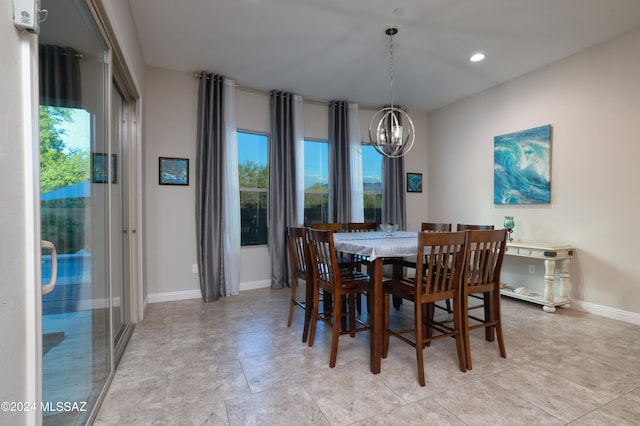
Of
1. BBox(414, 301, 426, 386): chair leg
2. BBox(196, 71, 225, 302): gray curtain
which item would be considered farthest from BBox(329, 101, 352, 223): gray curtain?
BBox(414, 301, 426, 386): chair leg

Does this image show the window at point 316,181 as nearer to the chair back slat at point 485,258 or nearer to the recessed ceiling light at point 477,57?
the recessed ceiling light at point 477,57

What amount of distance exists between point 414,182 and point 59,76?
5088mm

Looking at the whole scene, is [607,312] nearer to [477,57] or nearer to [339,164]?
[477,57]

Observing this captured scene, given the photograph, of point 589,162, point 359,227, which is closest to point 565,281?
point 589,162

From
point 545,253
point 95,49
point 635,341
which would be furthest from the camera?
point 545,253

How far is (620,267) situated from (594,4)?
8.05ft

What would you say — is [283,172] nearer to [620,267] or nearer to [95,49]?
[95,49]

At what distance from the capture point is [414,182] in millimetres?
5586

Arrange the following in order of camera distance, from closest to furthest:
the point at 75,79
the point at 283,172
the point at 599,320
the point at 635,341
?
the point at 75,79 → the point at 635,341 → the point at 599,320 → the point at 283,172

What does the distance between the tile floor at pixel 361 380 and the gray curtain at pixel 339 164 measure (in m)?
2.20

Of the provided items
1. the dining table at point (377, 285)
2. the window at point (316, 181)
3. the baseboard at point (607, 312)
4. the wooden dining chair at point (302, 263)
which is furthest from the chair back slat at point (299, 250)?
the baseboard at point (607, 312)

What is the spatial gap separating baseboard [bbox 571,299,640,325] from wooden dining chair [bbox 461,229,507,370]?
1.69 metres

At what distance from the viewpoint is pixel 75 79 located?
149cm

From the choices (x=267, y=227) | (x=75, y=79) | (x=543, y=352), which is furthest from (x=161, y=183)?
(x=543, y=352)
